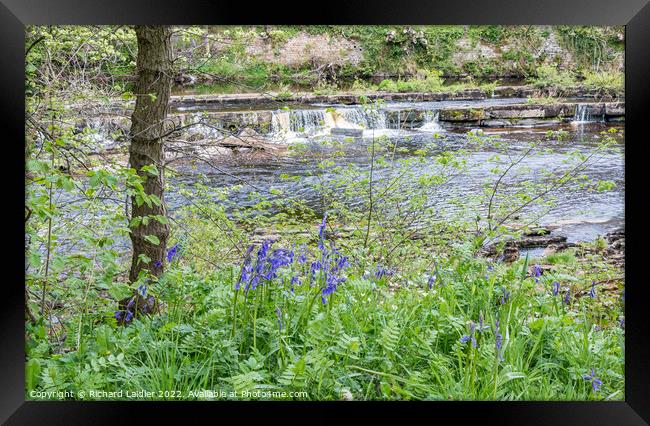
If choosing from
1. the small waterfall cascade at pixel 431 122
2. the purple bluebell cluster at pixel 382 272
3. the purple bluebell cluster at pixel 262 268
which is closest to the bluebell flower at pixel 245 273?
the purple bluebell cluster at pixel 262 268

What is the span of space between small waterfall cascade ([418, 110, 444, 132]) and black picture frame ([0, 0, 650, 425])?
888 millimetres

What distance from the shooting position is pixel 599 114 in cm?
326

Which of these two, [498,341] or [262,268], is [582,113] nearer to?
[498,341]

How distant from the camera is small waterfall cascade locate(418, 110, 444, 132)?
344 centimetres

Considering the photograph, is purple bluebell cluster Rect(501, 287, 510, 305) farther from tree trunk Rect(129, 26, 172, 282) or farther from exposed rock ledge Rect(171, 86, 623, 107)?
tree trunk Rect(129, 26, 172, 282)

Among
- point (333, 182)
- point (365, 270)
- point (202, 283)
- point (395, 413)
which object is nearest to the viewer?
point (395, 413)

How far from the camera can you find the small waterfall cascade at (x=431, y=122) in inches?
135

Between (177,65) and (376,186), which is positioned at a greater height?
(177,65)

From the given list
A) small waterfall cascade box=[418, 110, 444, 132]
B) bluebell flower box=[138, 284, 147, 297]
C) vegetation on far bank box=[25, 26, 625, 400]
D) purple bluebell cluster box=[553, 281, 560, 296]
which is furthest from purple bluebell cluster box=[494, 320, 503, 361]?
bluebell flower box=[138, 284, 147, 297]
